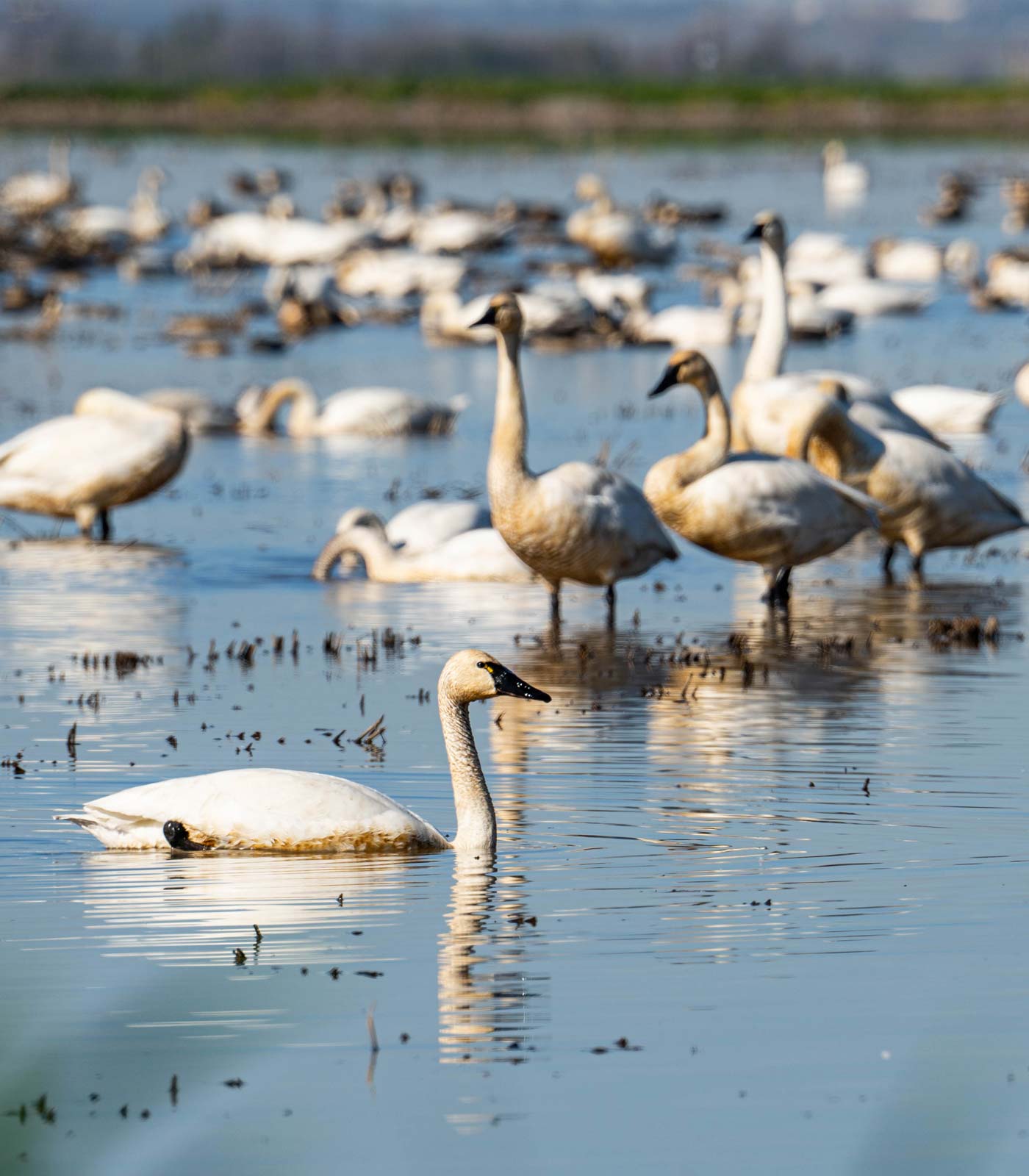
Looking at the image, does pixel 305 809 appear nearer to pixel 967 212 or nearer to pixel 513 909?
pixel 513 909

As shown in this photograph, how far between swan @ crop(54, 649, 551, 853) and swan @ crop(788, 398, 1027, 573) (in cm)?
666

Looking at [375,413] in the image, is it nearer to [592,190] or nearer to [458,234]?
[458,234]

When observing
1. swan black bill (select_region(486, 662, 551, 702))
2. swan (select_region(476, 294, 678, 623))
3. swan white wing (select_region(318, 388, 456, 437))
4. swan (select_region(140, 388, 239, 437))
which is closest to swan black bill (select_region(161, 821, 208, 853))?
swan black bill (select_region(486, 662, 551, 702))

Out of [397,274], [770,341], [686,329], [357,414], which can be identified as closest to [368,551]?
[770,341]

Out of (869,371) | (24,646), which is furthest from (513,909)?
(869,371)

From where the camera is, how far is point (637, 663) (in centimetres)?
1219

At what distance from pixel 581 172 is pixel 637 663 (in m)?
54.5

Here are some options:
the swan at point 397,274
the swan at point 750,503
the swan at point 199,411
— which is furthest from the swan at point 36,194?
the swan at point 750,503

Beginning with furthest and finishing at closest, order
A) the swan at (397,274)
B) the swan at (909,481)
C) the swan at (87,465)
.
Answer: the swan at (397,274)
the swan at (87,465)
the swan at (909,481)

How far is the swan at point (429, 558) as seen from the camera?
14.4m

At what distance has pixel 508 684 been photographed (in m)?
8.16

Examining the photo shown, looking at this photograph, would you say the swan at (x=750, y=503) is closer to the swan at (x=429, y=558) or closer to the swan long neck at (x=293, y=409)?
the swan at (x=429, y=558)

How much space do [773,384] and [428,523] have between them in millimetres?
2692

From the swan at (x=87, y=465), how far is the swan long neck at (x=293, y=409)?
514 cm
